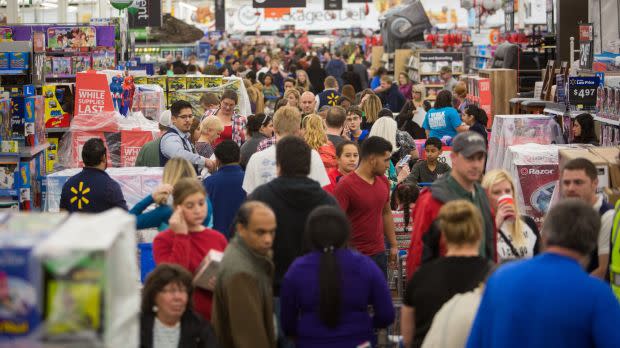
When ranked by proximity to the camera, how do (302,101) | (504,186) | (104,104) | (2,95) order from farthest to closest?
(302,101), (104,104), (2,95), (504,186)

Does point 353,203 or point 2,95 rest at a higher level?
point 2,95

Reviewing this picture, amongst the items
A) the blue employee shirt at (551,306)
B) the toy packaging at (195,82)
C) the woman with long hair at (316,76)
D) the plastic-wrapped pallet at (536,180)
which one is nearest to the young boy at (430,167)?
the plastic-wrapped pallet at (536,180)

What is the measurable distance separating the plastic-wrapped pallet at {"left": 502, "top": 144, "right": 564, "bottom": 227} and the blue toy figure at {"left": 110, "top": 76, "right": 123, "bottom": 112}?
406 cm

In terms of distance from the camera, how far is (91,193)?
245 inches

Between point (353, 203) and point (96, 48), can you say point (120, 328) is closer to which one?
point (353, 203)

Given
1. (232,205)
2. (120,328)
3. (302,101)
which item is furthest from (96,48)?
(120,328)

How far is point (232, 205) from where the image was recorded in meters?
6.31

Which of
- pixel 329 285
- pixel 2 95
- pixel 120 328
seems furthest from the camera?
pixel 2 95

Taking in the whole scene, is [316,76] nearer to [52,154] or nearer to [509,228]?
[52,154]

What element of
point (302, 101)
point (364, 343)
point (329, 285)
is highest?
point (302, 101)

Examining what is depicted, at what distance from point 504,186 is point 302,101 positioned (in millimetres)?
5547

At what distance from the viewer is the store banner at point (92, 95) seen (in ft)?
31.2

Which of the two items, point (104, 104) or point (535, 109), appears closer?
point (104, 104)

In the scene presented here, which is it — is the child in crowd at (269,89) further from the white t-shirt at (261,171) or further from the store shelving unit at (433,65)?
the white t-shirt at (261,171)
